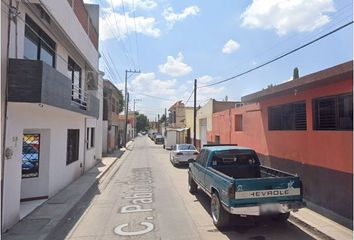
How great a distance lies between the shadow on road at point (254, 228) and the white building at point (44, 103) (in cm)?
500

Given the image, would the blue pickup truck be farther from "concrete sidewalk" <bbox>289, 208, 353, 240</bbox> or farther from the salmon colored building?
the salmon colored building

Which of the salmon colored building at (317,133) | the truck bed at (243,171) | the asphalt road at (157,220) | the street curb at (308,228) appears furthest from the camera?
the truck bed at (243,171)

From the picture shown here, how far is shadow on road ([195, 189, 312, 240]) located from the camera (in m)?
Result: 7.38

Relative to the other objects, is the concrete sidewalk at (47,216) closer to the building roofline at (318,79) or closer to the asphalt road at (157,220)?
the asphalt road at (157,220)

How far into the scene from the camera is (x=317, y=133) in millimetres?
9977

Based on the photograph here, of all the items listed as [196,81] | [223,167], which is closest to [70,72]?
[223,167]

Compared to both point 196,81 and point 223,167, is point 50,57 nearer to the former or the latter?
point 223,167

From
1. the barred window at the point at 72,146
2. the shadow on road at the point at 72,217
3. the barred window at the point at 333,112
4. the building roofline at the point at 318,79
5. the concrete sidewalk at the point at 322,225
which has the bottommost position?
the shadow on road at the point at 72,217

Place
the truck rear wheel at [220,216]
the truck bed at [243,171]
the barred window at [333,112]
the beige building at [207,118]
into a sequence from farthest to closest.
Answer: the beige building at [207,118] < the truck bed at [243,171] < the barred window at [333,112] < the truck rear wheel at [220,216]

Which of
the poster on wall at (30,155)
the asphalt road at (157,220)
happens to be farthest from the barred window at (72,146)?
the poster on wall at (30,155)

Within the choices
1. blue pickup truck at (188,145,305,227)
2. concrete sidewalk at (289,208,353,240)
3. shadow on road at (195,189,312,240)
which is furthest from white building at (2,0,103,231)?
concrete sidewalk at (289,208,353,240)

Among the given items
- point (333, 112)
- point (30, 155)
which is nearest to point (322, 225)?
point (333, 112)

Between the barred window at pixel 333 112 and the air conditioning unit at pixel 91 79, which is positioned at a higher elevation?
the air conditioning unit at pixel 91 79

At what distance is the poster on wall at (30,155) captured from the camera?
423 inches
